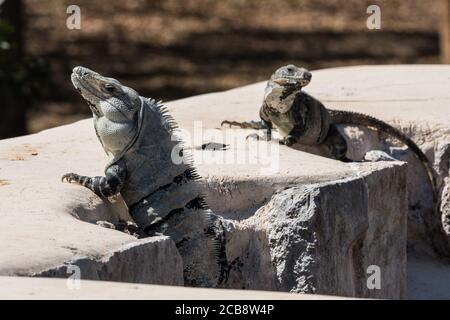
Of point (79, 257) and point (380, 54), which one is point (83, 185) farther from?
point (380, 54)

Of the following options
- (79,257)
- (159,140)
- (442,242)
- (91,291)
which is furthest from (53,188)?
(442,242)

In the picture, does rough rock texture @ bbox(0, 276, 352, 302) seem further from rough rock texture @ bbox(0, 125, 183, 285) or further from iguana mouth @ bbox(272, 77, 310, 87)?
iguana mouth @ bbox(272, 77, 310, 87)

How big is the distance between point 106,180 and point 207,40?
12668 millimetres

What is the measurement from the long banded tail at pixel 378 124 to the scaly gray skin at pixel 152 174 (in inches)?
102

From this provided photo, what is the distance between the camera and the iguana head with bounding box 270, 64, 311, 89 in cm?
917

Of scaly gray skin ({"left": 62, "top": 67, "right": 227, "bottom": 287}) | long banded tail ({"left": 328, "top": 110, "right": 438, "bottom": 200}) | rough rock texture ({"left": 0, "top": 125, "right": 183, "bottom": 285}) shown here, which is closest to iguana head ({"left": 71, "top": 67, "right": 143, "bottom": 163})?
scaly gray skin ({"left": 62, "top": 67, "right": 227, "bottom": 287})

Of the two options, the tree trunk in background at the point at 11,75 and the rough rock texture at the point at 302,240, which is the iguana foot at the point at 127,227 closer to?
the rough rock texture at the point at 302,240

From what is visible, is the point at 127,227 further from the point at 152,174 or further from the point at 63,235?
the point at 63,235

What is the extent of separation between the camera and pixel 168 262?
21.6 feet

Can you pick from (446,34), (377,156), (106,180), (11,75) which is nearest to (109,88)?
(106,180)

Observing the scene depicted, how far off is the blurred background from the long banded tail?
6.82m

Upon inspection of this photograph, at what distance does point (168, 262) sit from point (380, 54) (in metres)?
13.1

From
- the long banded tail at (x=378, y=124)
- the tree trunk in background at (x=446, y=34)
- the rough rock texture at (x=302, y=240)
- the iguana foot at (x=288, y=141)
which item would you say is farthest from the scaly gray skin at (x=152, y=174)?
the tree trunk in background at (x=446, y=34)

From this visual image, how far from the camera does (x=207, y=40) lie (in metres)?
19.8
